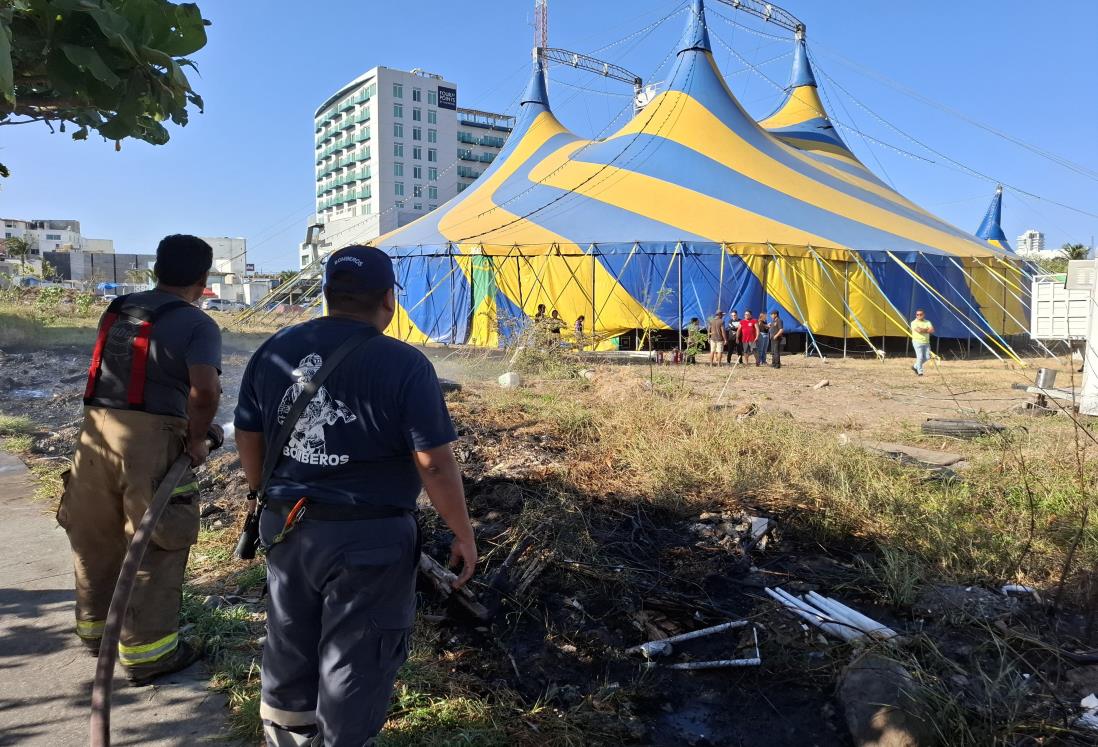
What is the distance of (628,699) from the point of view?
8.52 ft

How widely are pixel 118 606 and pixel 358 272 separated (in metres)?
1.31

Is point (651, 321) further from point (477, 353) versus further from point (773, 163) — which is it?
point (773, 163)

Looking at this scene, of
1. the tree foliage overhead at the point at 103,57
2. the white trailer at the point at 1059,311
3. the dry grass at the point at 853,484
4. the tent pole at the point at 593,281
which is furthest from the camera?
the tent pole at the point at 593,281

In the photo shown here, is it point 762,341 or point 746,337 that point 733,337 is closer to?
point 746,337

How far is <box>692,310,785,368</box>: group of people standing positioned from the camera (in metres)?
14.5

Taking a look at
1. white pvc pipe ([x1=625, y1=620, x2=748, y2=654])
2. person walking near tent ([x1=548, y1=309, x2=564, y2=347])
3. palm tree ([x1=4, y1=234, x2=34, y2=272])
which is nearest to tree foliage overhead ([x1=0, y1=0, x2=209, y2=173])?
white pvc pipe ([x1=625, y1=620, x2=748, y2=654])

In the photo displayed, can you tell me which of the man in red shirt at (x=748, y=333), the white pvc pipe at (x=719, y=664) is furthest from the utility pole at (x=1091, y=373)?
the man in red shirt at (x=748, y=333)

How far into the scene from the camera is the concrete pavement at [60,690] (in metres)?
2.35

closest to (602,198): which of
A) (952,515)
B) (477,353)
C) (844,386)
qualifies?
(477,353)

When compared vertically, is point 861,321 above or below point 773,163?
below

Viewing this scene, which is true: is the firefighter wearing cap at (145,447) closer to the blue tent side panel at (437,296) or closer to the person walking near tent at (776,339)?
the person walking near tent at (776,339)

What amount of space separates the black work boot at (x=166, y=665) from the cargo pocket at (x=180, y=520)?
42 cm

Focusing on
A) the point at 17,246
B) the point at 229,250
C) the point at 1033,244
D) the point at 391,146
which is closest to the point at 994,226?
the point at 1033,244

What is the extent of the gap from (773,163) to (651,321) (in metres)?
6.51
